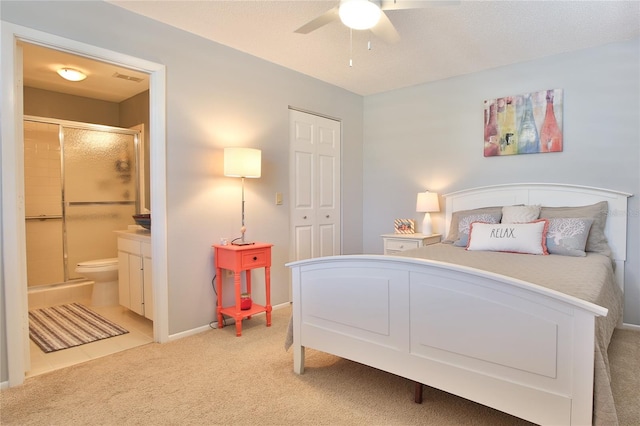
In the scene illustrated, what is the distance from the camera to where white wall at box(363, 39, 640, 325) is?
311 centimetres

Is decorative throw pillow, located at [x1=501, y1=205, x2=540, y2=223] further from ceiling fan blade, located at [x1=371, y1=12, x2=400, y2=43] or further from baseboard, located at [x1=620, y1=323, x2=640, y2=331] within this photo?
ceiling fan blade, located at [x1=371, y1=12, x2=400, y2=43]

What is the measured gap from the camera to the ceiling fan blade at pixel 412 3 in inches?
75.6

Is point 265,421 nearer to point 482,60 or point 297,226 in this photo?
point 297,226

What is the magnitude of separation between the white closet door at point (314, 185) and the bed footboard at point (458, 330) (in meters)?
1.70

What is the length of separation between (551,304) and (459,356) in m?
0.47

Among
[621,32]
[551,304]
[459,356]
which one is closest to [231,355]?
[459,356]

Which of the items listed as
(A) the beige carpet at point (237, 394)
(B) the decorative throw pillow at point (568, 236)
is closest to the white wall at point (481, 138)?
(B) the decorative throw pillow at point (568, 236)

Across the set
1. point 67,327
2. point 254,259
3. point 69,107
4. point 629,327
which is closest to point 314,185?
point 254,259

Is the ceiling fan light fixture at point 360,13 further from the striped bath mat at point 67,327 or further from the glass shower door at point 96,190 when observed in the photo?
the glass shower door at point 96,190

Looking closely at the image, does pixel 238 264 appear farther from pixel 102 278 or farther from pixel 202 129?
pixel 102 278

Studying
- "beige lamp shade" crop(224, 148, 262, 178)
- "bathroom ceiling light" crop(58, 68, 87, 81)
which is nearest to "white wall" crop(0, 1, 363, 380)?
"beige lamp shade" crop(224, 148, 262, 178)

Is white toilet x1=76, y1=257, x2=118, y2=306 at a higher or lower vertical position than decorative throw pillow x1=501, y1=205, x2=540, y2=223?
lower

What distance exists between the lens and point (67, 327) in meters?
3.28

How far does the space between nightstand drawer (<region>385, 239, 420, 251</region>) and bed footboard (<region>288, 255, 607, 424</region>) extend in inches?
75.4
